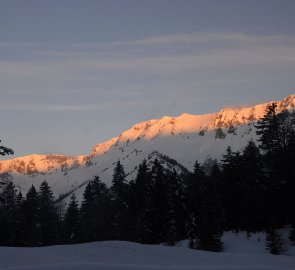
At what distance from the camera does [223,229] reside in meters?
56.8

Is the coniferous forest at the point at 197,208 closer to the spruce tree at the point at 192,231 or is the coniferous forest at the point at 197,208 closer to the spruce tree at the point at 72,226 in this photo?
the spruce tree at the point at 192,231

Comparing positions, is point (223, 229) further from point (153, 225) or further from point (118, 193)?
point (118, 193)

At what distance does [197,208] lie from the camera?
54844mm

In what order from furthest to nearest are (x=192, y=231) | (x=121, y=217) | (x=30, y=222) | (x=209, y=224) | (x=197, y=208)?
(x=30, y=222)
(x=121, y=217)
(x=197, y=208)
(x=192, y=231)
(x=209, y=224)

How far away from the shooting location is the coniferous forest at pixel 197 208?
48906 millimetres

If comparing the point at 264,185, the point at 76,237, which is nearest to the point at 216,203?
the point at 264,185

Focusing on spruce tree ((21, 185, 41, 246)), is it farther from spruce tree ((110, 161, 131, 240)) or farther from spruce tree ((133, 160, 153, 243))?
spruce tree ((133, 160, 153, 243))

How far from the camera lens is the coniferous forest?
48.9m

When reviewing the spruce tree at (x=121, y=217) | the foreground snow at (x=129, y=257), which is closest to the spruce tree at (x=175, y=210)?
the spruce tree at (x=121, y=217)

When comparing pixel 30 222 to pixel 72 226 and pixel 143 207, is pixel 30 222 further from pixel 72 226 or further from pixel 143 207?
pixel 143 207

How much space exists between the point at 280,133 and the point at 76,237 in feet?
120

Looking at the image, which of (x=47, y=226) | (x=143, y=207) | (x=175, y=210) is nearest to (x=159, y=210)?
(x=175, y=210)

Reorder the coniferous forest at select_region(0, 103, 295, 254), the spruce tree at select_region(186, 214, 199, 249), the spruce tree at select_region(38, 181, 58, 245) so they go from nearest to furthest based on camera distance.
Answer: the coniferous forest at select_region(0, 103, 295, 254), the spruce tree at select_region(186, 214, 199, 249), the spruce tree at select_region(38, 181, 58, 245)

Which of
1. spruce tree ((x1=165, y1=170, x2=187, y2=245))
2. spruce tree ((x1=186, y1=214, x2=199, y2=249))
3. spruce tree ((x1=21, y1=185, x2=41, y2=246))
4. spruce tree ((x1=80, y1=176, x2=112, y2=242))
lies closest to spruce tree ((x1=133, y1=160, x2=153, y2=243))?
spruce tree ((x1=165, y1=170, x2=187, y2=245))
